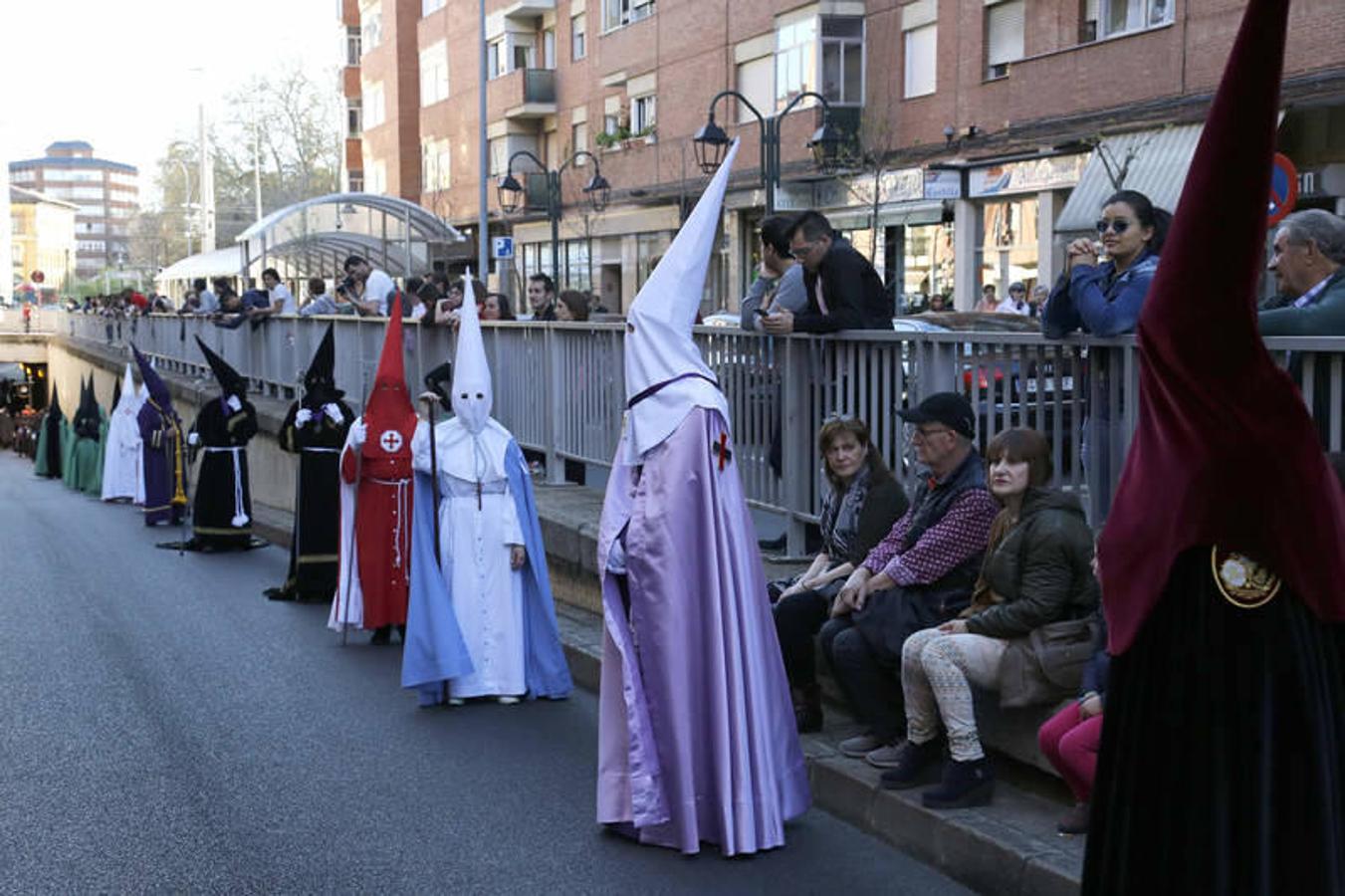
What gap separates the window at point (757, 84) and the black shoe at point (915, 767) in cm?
2876

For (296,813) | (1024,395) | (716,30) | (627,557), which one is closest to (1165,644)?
(627,557)

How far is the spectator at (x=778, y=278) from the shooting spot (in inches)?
355

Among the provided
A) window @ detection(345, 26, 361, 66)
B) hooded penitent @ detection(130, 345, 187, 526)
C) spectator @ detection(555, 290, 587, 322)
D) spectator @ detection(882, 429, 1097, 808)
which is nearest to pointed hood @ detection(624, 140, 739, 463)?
spectator @ detection(882, 429, 1097, 808)

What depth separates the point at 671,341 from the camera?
630cm

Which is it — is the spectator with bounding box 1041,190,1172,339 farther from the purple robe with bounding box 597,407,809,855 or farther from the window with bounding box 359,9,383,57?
the window with bounding box 359,9,383,57

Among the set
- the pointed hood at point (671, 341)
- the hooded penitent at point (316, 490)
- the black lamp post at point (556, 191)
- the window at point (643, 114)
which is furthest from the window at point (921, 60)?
the pointed hood at point (671, 341)

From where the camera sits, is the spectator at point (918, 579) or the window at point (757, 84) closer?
the spectator at point (918, 579)

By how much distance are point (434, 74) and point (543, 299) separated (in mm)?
44363

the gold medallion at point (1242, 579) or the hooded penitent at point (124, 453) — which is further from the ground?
the gold medallion at point (1242, 579)

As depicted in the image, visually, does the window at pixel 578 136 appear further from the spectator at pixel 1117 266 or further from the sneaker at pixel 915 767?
the sneaker at pixel 915 767

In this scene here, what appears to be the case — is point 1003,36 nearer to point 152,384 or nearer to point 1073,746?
point 152,384

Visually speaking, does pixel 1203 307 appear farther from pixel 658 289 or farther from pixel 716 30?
pixel 716 30

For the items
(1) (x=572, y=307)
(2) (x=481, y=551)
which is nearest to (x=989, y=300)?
(1) (x=572, y=307)

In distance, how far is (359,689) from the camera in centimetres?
941
